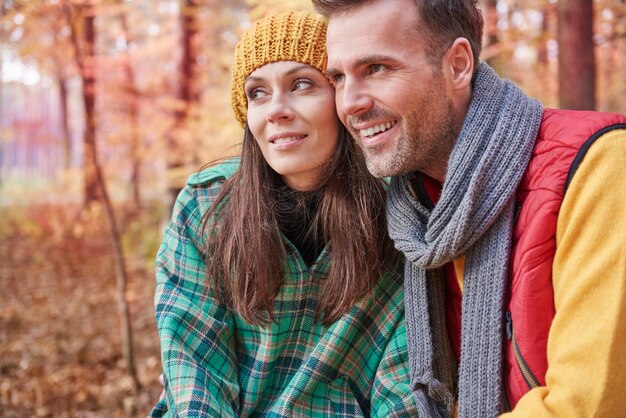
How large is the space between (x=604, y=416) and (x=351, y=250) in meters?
1.04

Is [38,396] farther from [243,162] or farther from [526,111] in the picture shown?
[526,111]

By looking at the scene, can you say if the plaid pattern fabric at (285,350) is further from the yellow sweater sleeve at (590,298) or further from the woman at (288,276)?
the yellow sweater sleeve at (590,298)

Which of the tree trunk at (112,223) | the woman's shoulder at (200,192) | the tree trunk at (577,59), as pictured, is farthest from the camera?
the tree trunk at (112,223)

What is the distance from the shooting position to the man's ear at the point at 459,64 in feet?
6.73

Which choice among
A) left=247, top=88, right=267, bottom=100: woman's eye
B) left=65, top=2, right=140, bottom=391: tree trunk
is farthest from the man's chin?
left=65, top=2, right=140, bottom=391: tree trunk

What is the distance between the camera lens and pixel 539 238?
1735 mm

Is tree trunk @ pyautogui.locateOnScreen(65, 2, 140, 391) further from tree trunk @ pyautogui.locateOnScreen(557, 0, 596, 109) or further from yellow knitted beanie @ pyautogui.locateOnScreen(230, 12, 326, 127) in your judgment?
tree trunk @ pyautogui.locateOnScreen(557, 0, 596, 109)

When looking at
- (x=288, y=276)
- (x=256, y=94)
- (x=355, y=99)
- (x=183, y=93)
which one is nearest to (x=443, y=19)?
(x=355, y=99)

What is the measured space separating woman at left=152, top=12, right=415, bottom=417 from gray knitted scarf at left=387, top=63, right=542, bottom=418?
31 cm

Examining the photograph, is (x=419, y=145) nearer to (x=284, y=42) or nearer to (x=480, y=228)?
(x=480, y=228)

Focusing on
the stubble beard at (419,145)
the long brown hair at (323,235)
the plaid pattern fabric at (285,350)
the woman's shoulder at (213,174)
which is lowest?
the plaid pattern fabric at (285,350)

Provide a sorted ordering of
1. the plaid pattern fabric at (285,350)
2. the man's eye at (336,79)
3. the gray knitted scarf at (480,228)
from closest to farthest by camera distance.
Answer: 1. the gray knitted scarf at (480,228)
2. the man's eye at (336,79)
3. the plaid pattern fabric at (285,350)

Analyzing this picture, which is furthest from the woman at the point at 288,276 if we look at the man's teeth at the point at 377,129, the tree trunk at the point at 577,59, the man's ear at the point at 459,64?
the tree trunk at the point at 577,59

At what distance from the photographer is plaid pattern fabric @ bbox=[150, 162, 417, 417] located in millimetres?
2311
